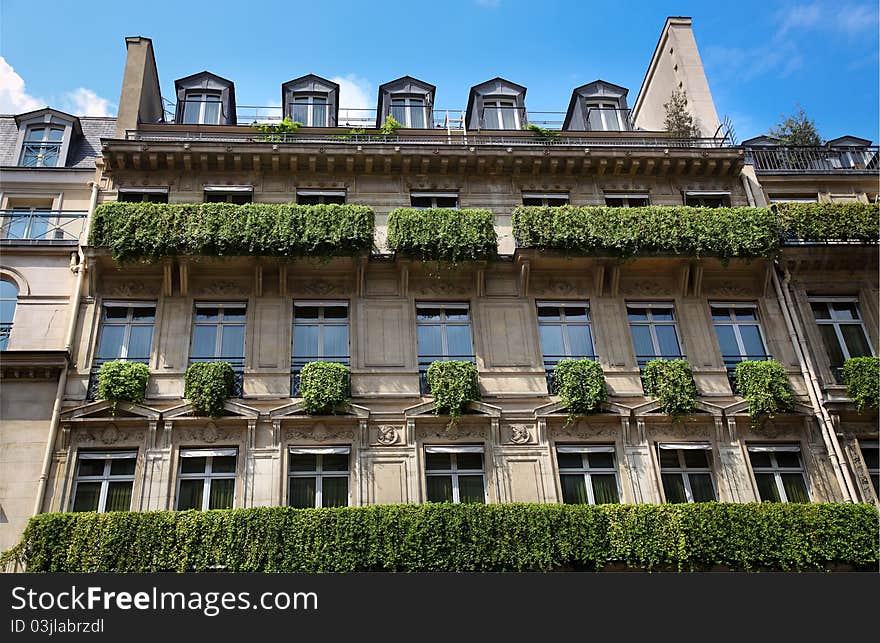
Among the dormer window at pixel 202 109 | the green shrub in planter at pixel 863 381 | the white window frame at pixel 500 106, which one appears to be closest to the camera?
the green shrub in planter at pixel 863 381

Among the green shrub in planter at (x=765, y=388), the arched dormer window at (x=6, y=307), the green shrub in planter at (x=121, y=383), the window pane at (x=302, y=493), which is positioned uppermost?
the arched dormer window at (x=6, y=307)

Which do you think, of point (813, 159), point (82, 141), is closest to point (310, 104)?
point (82, 141)

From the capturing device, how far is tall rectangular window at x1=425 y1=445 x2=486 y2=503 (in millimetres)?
16344

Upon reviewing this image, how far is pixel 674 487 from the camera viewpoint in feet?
54.9

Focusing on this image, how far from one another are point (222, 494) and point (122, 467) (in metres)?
2.22

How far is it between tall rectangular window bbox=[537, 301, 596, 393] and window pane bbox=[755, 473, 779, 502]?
4498 millimetres

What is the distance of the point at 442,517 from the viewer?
580 inches

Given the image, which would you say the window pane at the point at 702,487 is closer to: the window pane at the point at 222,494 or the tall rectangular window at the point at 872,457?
the tall rectangular window at the point at 872,457

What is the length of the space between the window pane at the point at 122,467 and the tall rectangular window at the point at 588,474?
9.08 metres

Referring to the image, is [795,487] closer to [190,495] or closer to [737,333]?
[737,333]

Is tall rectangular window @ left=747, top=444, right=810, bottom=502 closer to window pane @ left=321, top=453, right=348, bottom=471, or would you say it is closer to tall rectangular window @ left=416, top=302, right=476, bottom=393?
tall rectangular window @ left=416, top=302, right=476, bottom=393

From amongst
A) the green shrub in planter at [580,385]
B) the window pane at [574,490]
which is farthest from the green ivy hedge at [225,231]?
the window pane at [574,490]

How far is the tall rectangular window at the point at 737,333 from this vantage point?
18438 mm

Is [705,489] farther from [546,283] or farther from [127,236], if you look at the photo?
[127,236]
